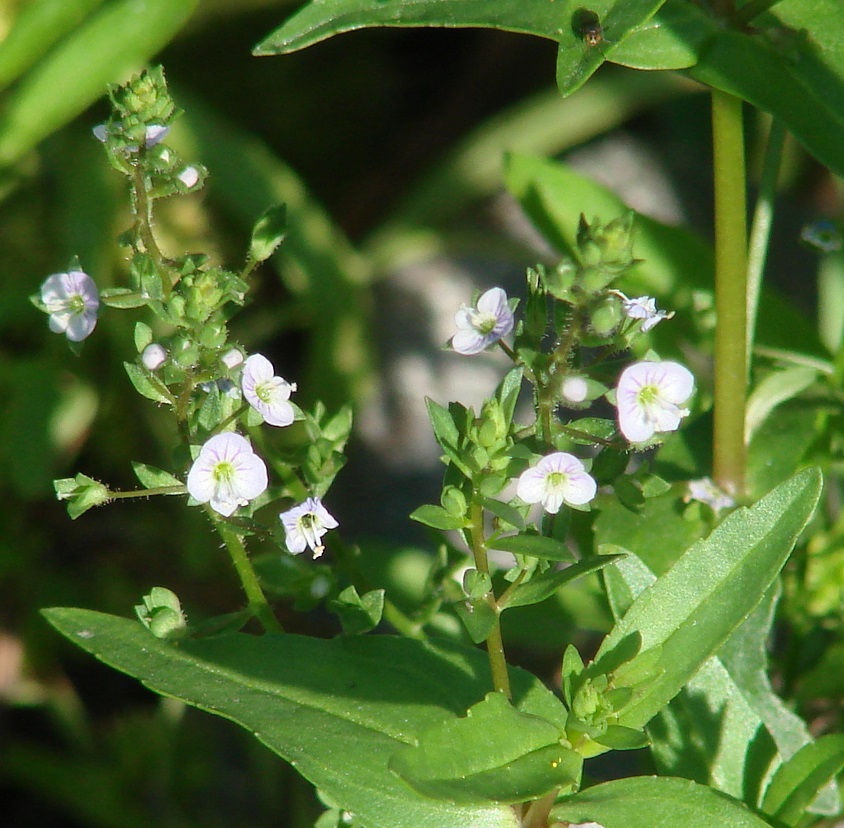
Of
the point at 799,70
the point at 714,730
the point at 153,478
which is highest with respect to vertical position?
the point at 799,70

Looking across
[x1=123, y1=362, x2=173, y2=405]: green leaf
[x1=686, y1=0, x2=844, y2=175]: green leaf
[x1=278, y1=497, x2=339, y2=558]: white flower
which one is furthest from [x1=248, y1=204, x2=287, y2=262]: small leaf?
[x1=686, y1=0, x2=844, y2=175]: green leaf

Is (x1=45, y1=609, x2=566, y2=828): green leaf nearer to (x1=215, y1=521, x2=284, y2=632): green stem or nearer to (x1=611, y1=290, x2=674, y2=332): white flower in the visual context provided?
(x1=215, y1=521, x2=284, y2=632): green stem

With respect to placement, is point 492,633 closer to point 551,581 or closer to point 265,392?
point 551,581

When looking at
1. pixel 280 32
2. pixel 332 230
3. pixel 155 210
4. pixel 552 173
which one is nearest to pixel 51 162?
pixel 155 210

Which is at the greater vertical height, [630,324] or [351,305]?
[630,324]

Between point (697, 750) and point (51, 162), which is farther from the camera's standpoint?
point (51, 162)

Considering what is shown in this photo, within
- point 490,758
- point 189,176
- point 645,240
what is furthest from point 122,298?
point 645,240

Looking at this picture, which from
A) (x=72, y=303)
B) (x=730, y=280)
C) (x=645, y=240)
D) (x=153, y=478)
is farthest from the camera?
(x=645, y=240)

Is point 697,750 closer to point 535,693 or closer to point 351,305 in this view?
point 535,693
